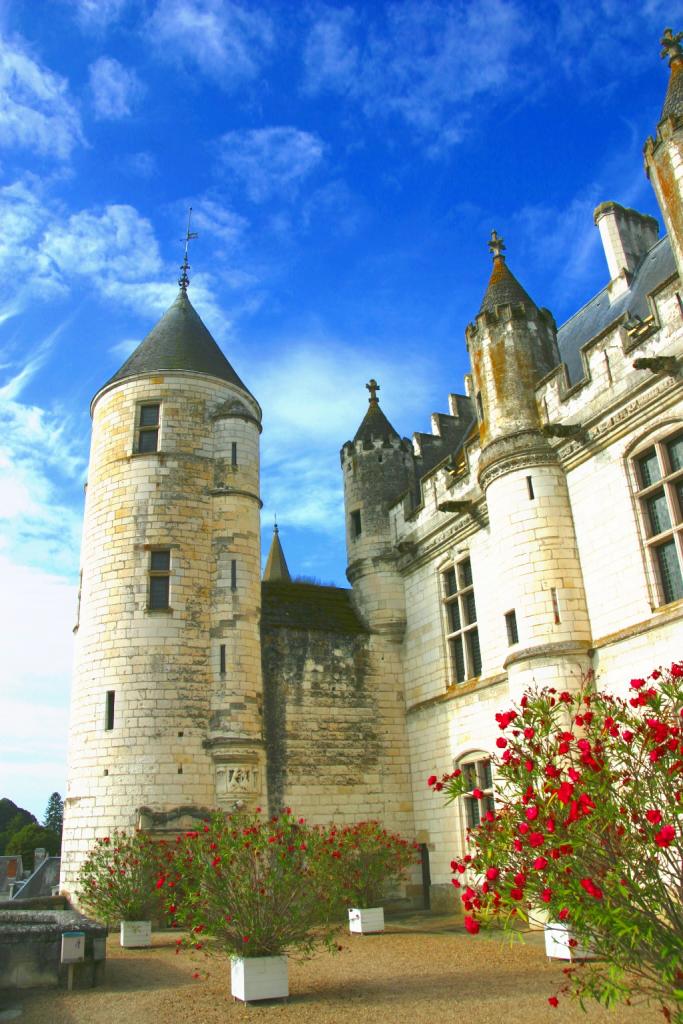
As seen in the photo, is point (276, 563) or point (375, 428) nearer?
point (375, 428)

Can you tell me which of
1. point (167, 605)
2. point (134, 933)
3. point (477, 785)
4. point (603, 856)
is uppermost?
point (167, 605)

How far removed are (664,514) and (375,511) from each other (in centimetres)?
852

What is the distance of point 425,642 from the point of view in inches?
665

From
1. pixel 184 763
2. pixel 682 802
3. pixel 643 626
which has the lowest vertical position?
pixel 682 802

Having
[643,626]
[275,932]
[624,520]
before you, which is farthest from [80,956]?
[624,520]

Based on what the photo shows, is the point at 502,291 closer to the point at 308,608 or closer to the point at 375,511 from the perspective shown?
the point at 375,511

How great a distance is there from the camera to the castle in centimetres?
1184

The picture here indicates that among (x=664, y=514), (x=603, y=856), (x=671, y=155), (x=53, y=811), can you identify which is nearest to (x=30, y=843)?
(x=53, y=811)

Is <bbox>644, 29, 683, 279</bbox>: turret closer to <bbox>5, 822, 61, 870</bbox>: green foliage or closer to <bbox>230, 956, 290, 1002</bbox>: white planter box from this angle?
<bbox>230, 956, 290, 1002</bbox>: white planter box

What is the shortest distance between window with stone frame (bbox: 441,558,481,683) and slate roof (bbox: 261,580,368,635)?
226cm

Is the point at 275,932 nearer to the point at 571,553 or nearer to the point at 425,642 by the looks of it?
the point at 571,553

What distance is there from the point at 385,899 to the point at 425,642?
5086 millimetres

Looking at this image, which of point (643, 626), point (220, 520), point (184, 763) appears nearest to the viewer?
point (643, 626)

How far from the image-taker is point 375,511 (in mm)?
18984
